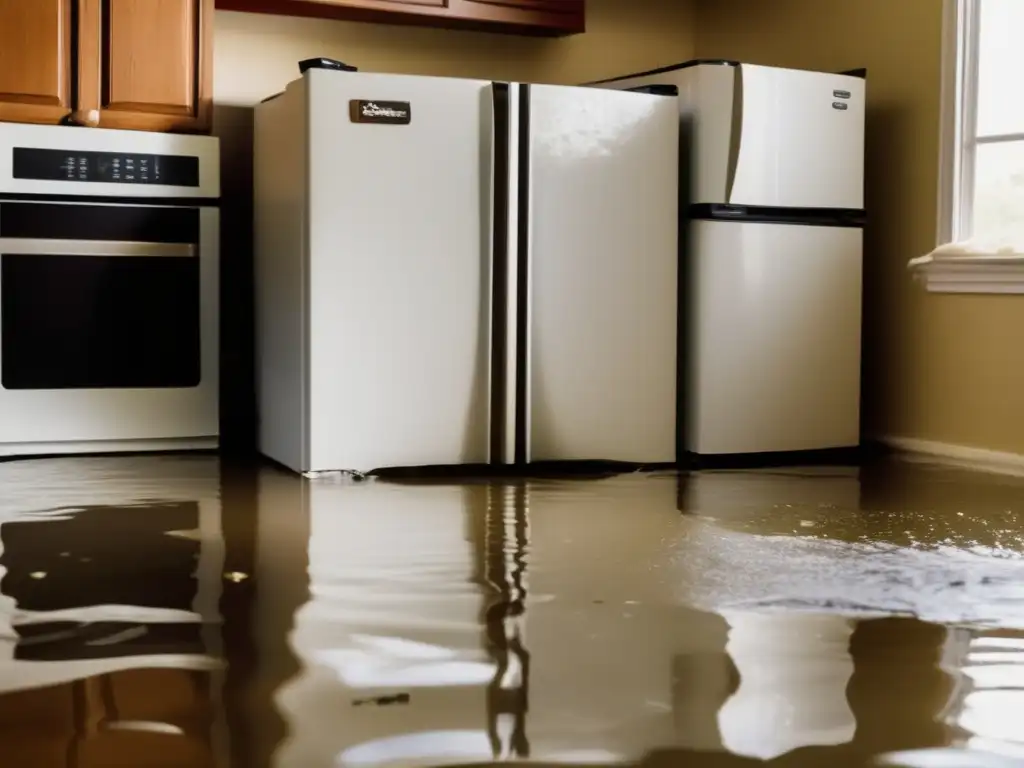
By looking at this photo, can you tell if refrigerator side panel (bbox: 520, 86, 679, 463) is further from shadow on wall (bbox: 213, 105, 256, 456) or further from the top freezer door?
shadow on wall (bbox: 213, 105, 256, 456)

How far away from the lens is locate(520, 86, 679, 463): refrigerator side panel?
3129mm

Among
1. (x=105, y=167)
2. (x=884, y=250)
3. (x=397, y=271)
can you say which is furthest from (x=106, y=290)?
(x=884, y=250)

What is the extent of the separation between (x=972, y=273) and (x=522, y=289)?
3.82 ft

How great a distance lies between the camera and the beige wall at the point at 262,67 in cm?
370

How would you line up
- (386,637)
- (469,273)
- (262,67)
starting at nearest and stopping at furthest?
(386,637)
(469,273)
(262,67)

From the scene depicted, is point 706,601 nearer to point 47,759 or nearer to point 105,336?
point 47,759

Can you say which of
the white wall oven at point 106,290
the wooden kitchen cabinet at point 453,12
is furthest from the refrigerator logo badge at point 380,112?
the wooden kitchen cabinet at point 453,12

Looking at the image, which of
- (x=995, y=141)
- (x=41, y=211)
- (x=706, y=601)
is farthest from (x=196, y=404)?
(x=995, y=141)

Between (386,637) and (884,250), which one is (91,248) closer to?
(386,637)

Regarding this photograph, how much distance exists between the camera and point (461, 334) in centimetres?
307

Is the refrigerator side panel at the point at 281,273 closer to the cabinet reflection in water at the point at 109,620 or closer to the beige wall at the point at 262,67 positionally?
the beige wall at the point at 262,67

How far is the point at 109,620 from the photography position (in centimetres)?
170

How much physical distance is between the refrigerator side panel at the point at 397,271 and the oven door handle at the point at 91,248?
1.84ft

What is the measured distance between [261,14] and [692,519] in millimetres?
2091
